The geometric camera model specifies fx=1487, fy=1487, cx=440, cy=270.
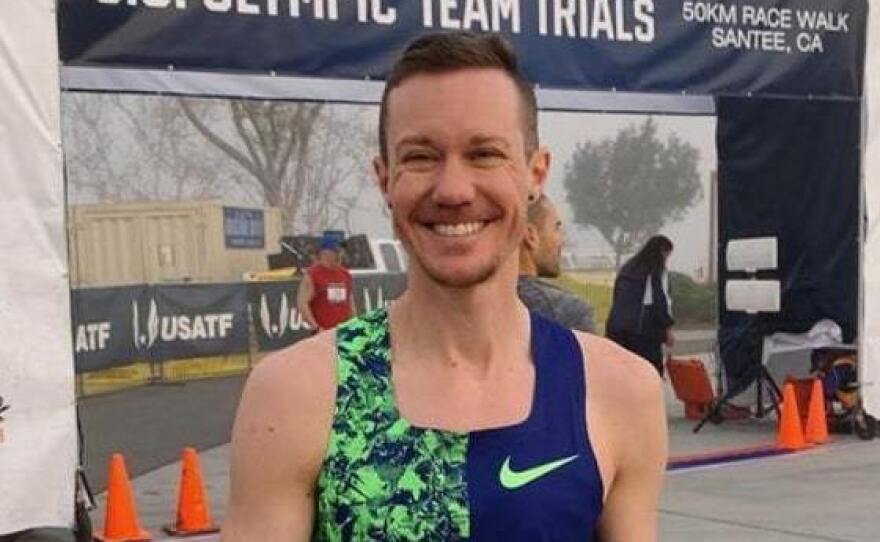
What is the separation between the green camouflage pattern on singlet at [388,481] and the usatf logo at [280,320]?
18514 millimetres

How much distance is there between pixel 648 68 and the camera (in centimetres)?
1005

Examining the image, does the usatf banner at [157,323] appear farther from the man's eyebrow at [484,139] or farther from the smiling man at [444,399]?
the man's eyebrow at [484,139]

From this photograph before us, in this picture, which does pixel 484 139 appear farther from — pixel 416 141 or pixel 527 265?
pixel 527 265

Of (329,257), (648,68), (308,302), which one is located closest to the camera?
(648,68)

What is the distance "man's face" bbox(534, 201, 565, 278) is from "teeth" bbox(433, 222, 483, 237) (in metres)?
3.51

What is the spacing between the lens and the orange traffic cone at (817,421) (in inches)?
452

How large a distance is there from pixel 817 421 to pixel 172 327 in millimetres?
9364

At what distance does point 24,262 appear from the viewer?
271 inches

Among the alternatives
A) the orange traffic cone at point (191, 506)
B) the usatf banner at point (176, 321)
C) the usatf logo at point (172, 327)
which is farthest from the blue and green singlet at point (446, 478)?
the usatf logo at point (172, 327)

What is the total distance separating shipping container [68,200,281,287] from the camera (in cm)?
2372

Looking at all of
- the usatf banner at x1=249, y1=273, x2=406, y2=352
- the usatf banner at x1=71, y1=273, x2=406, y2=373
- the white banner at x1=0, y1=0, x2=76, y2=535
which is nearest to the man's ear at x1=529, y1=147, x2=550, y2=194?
the white banner at x1=0, y1=0, x2=76, y2=535

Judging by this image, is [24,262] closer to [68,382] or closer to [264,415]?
[68,382]

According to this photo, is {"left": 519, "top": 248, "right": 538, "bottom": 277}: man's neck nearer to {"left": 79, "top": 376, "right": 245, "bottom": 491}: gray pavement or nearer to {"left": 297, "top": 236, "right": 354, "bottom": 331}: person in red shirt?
{"left": 79, "top": 376, "right": 245, "bottom": 491}: gray pavement

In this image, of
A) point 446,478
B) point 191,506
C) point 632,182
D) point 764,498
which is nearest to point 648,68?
point 764,498
